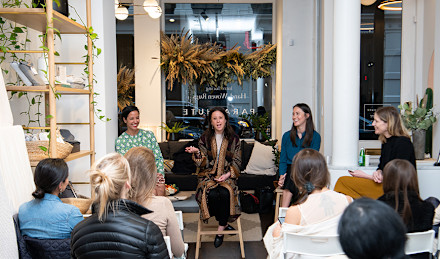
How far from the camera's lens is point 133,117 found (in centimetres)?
417

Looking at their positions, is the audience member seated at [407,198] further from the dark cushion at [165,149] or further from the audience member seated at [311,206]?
the dark cushion at [165,149]

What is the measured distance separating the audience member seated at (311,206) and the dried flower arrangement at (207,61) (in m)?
5.12

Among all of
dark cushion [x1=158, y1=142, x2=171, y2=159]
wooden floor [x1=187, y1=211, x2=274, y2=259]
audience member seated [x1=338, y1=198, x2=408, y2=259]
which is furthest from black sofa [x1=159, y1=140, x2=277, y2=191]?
audience member seated [x1=338, y1=198, x2=408, y2=259]

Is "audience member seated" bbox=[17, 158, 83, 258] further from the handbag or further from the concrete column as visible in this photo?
the handbag

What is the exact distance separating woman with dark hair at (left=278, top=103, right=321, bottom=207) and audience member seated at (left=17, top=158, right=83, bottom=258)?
8.30ft

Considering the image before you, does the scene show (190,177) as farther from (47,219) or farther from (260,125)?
(47,219)

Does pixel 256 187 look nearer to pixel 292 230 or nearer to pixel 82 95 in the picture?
pixel 82 95

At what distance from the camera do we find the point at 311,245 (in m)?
2.28

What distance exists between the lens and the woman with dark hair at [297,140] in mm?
4426

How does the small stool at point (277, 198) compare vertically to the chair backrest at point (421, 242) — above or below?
below

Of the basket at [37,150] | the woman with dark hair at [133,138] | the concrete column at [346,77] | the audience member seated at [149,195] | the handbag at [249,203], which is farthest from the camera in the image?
the handbag at [249,203]

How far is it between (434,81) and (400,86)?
1499 mm

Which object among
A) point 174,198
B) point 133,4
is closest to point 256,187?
point 174,198

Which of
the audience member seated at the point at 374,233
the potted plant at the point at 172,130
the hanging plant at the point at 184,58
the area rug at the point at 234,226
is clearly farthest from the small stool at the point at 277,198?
the audience member seated at the point at 374,233
